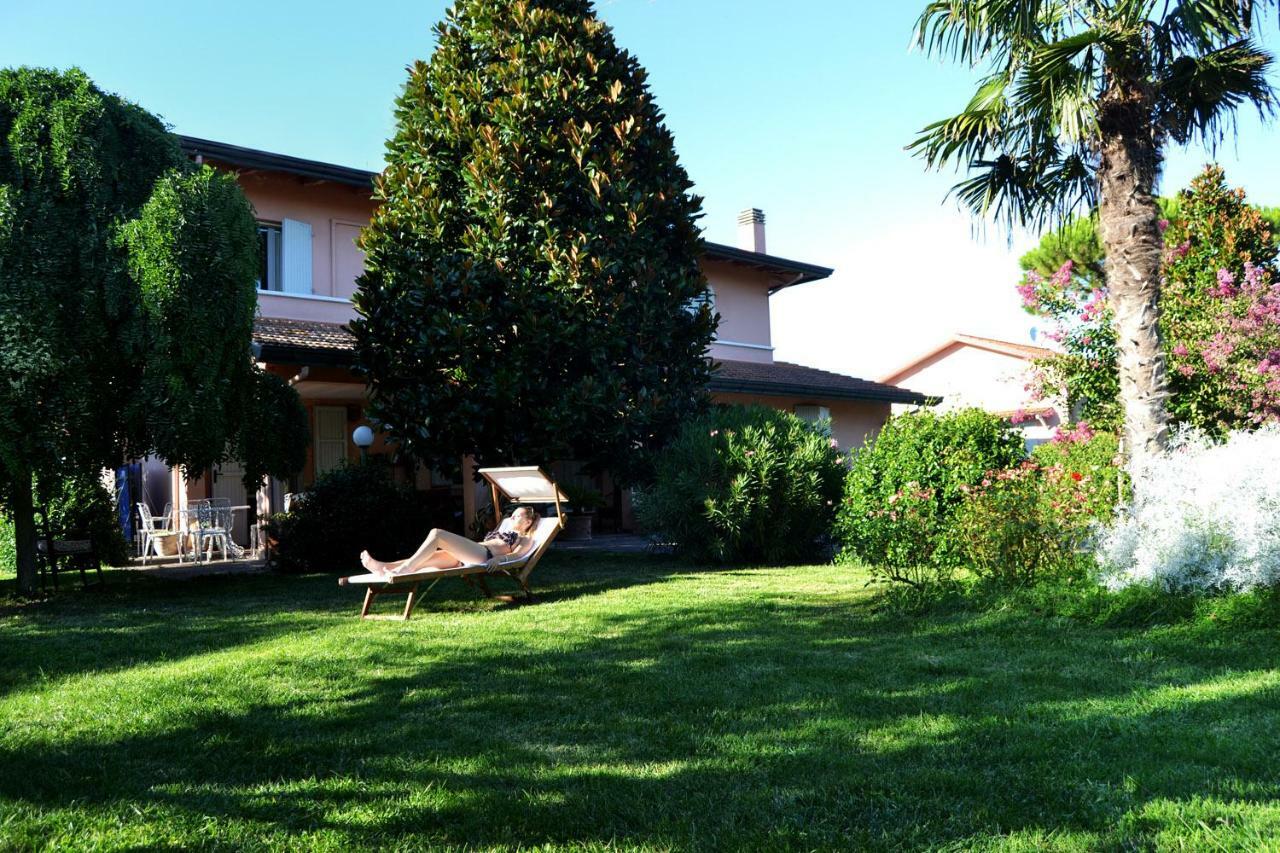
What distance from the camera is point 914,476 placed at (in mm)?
9617

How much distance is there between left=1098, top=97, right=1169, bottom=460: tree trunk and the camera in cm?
798

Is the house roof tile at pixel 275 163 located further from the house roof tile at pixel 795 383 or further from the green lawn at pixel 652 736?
the green lawn at pixel 652 736

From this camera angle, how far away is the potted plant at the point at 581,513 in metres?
16.9

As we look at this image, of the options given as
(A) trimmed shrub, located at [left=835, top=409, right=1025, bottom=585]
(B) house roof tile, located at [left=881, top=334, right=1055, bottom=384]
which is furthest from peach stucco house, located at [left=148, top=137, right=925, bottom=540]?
(B) house roof tile, located at [left=881, top=334, right=1055, bottom=384]

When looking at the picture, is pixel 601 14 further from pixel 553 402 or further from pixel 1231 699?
pixel 1231 699

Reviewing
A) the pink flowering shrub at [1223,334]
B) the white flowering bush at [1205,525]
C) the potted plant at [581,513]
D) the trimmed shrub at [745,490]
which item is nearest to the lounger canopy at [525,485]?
the trimmed shrub at [745,490]

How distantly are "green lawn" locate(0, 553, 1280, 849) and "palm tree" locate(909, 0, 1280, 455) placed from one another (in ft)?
10.2

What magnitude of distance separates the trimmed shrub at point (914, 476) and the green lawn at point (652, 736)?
4.38 feet

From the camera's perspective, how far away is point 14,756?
4168 millimetres

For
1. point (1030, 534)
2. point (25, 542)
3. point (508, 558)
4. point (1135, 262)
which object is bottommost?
point (508, 558)

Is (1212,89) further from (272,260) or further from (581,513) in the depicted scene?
(272,260)

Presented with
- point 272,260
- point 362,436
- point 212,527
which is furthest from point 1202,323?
point 212,527

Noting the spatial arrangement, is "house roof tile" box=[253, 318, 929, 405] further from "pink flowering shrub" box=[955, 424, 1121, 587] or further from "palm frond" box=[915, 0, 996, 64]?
"pink flowering shrub" box=[955, 424, 1121, 587]

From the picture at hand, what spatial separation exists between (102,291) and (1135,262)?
9.18 m
